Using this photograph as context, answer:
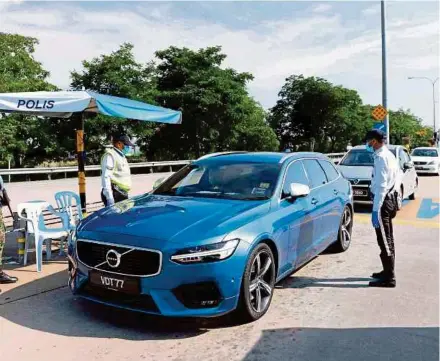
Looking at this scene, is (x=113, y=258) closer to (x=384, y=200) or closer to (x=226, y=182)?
(x=226, y=182)

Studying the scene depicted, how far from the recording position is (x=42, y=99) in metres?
6.46

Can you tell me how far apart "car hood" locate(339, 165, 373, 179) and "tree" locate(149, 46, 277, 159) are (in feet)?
67.5

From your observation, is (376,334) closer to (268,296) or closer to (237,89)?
(268,296)

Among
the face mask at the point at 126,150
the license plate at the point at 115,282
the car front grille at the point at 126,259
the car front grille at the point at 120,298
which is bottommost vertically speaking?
the car front grille at the point at 120,298

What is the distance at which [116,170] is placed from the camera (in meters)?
6.92

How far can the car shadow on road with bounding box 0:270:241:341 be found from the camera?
4.12 meters

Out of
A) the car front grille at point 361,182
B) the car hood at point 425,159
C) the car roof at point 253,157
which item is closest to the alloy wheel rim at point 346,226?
the car roof at point 253,157

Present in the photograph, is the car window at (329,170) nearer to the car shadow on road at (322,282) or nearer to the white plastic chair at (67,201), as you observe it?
the car shadow on road at (322,282)

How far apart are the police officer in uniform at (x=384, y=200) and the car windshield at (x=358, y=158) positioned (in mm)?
7437

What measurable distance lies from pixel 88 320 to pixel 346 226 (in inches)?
172

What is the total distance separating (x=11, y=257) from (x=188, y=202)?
3361 mm

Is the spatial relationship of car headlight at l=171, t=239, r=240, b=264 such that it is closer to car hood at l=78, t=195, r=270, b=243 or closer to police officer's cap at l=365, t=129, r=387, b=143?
car hood at l=78, t=195, r=270, b=243

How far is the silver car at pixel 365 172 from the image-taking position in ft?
37.9

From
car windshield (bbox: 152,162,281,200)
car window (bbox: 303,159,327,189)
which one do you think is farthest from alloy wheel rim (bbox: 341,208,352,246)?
car windshield (bbox: 152,162,281,200)
